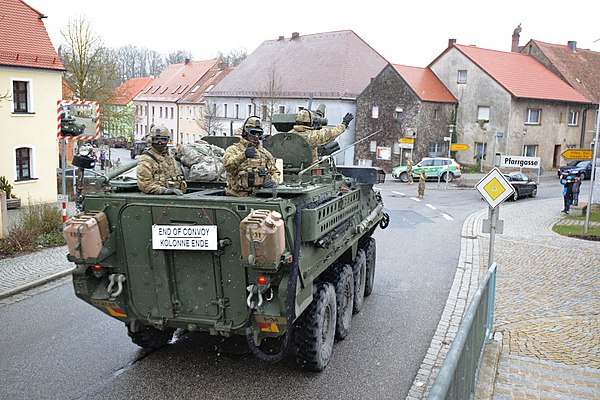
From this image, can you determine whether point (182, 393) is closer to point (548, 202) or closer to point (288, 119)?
point (288, 119)

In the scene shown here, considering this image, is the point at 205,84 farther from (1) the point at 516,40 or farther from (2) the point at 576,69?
(2) the point at 576,69

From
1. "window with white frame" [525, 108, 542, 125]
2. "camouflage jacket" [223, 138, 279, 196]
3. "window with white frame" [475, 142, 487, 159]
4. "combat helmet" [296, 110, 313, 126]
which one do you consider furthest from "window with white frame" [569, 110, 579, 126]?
"camouflage jacket" [223, 138, 279, 196]

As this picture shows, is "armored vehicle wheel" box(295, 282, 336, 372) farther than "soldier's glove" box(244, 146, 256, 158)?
Yes

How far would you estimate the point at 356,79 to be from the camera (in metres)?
40.9

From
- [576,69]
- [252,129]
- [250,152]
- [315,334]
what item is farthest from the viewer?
[576,69]

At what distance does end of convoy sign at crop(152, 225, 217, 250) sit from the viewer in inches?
231

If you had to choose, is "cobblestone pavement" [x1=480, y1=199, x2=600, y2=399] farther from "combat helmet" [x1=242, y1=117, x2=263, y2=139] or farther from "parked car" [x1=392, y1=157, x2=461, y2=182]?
"parked car" [x1=392, y1=157, x2=461, y2=182]

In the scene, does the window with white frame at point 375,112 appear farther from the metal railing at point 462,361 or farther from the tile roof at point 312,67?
the metal railing at point 462,361

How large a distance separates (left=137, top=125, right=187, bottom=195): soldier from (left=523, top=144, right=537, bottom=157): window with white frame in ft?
117

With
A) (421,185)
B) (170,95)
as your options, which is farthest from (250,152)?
(170,95)

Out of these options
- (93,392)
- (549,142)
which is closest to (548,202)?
(549,142)

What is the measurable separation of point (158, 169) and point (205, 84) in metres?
50.1

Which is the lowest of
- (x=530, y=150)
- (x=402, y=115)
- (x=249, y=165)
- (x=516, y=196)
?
(x=516, y=196)

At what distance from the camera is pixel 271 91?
136 feet
